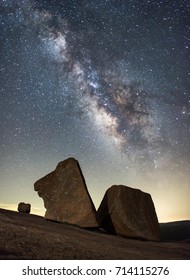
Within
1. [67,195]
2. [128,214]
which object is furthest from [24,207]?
[128,214]

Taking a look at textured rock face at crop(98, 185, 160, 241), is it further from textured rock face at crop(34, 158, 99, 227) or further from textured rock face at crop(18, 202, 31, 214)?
textured rock face at crop(18, 202, 31, 214)

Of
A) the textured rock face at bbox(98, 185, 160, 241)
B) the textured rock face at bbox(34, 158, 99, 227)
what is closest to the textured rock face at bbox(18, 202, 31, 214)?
the textured rock face at bbox(34, 158, 99, 227)

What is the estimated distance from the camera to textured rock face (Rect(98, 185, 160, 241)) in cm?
931

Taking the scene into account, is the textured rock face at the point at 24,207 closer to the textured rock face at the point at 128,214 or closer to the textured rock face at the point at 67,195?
the textured rock face at the point at 67,195

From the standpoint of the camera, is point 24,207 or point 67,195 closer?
point 67,195

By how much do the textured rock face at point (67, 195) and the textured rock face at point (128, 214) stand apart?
0.89 m

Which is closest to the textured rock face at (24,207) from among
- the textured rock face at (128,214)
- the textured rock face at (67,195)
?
the textured rock face at (67,195)

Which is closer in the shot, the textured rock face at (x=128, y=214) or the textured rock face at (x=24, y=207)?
the textured rock face at (x=128, y=214)

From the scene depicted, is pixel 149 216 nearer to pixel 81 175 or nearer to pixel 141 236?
pixel 141 236

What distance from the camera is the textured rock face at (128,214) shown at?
9.31 meters

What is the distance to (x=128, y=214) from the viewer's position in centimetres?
955

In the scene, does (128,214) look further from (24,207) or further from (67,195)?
(24,207)

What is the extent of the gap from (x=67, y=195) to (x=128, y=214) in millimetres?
1807
